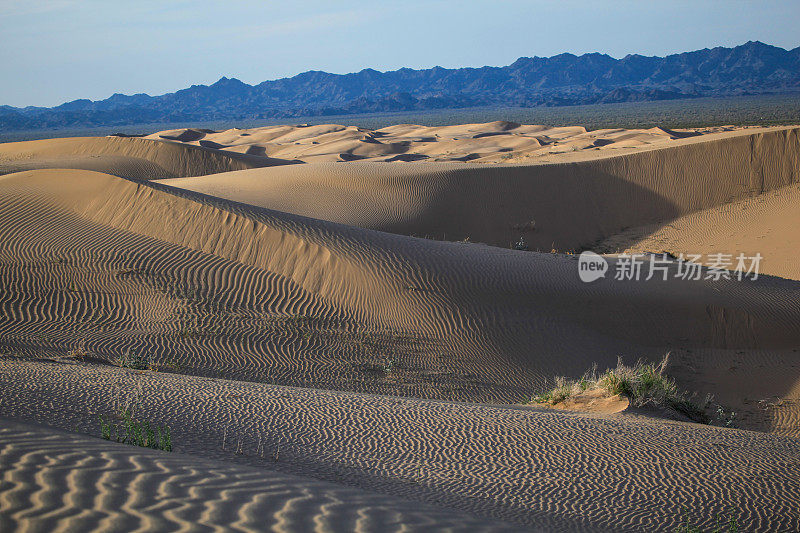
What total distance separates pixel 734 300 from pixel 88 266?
12.7m

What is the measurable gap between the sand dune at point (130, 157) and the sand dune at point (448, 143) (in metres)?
5.14

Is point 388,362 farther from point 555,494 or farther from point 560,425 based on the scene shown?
point 555,494

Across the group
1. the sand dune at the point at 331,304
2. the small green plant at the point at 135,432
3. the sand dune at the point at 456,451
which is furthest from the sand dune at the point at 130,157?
the small green plant at the point at 135,432

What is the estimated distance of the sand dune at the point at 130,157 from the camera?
100 ft

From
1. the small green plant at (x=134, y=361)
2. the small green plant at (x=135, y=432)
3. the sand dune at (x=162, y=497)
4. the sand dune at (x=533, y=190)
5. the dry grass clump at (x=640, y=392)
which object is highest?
the sand dune at (x=533, y=190)

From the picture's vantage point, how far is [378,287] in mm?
12398

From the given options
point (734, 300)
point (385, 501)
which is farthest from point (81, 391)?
point (734, 300)

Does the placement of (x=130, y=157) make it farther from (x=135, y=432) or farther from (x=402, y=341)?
(x=135, y=432)

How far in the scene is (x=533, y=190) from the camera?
24.9 m

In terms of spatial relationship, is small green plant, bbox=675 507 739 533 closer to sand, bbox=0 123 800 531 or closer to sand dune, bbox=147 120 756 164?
sand, bbox=0 123 800 531

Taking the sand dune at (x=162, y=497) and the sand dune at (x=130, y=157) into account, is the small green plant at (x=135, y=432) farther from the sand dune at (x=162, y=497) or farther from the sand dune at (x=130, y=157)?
the sand dune at (x=130, y=157)

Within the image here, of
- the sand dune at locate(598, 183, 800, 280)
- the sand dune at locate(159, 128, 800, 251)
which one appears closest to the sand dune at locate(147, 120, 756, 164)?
the sand dune at locate(159, 128, 800, 251)

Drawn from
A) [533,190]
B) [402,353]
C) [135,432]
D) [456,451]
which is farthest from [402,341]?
[533,190]

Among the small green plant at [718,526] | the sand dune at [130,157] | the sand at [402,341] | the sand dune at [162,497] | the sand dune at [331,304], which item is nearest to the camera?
the sand dune at [162,497]
